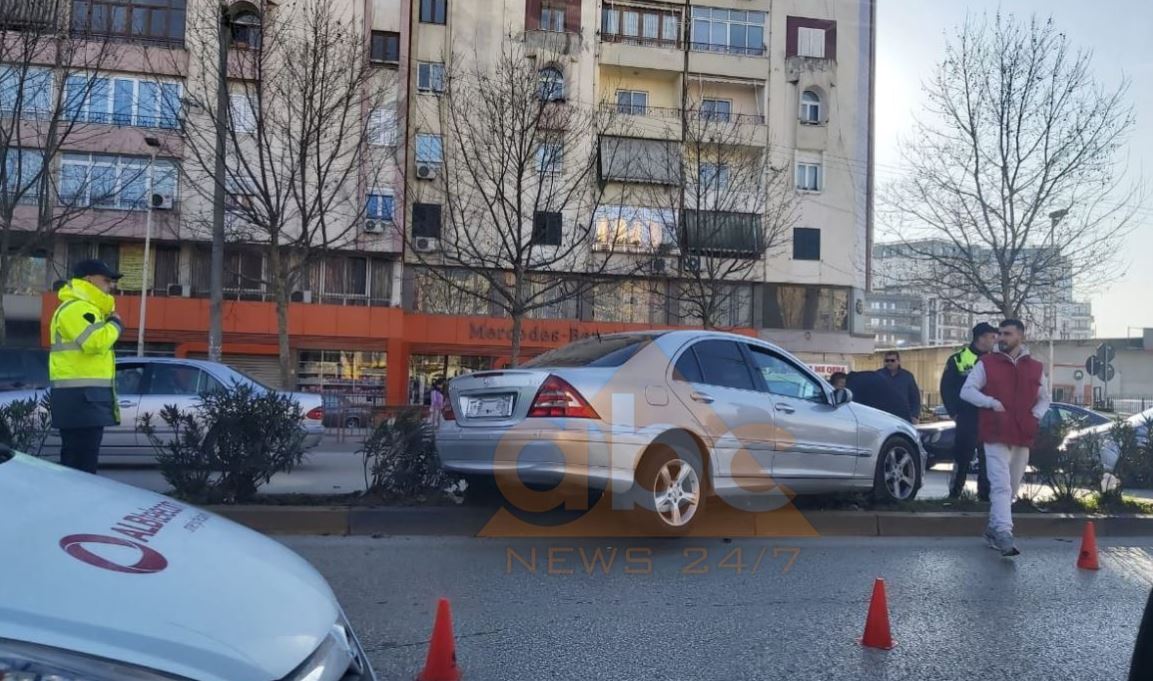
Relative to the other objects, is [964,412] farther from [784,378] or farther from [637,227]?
[637,227]

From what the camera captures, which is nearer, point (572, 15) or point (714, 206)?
point (714, 206)

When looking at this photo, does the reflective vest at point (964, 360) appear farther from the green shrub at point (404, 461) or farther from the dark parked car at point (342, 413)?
the dark parked car at point (342, 413)

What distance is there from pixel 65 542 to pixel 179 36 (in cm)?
3088

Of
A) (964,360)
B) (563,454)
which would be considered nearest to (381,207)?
(964,360)

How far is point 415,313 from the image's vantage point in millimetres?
33062

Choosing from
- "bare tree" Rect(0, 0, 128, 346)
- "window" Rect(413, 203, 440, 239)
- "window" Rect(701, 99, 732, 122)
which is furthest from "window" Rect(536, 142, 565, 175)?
"window" Rect(701, 99, 732, 122)

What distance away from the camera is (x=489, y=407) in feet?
22.0

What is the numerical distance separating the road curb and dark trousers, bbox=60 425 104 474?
3.15 feet

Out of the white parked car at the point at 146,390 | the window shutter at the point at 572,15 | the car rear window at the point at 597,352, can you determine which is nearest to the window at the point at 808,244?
the window shutter at the point at 572,15

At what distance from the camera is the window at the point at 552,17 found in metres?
33.7

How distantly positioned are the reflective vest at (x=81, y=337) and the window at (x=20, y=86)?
464 inches

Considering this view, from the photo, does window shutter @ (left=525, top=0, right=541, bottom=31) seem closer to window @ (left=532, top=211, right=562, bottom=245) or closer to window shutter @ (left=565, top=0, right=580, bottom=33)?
window shutter @ (left=565, top=0, right=580, bottom=33)

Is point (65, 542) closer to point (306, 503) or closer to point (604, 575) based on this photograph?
point (604, 575)

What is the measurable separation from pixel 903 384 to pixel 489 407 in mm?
6380
